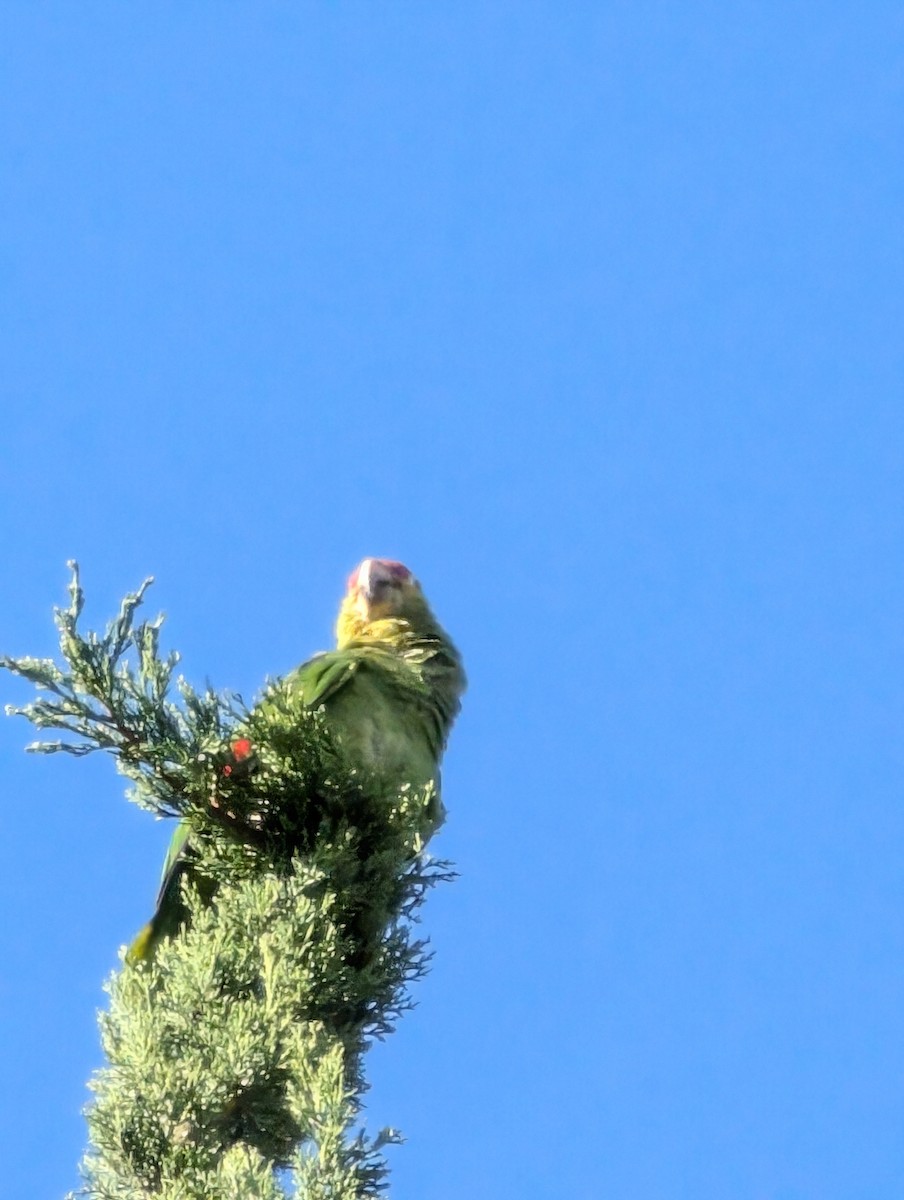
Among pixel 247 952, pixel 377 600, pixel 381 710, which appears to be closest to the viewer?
pixel 247 952

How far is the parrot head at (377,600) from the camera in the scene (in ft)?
19.6

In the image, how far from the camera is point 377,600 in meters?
6.04

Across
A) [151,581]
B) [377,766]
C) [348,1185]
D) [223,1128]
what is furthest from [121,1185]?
[377,766]

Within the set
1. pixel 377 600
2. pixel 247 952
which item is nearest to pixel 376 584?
pixel 377 600

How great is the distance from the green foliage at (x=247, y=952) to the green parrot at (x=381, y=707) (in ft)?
0.37

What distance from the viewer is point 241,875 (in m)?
3.54

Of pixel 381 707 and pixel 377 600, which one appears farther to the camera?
pixel 377 600

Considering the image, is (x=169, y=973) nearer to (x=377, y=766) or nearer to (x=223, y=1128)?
(x=223, y=1128)

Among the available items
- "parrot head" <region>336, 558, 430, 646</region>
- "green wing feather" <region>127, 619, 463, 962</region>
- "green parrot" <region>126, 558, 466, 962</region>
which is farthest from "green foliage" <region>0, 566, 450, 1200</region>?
"parrot head" <region>336, 558, 430, 646</region>

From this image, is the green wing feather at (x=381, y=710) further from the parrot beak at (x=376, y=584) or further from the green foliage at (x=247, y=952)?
the parrot beak at (x=376, y=584)

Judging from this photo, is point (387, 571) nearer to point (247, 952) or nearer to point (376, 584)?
→ point (376, 584)

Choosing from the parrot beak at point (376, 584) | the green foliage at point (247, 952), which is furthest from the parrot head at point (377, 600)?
the green foliage at point (247, 952)

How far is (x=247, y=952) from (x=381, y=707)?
1.56 meters

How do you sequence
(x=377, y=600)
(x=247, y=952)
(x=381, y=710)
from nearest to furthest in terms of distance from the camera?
(x=247, y=952)
(x=381, y=710)
(x=377, y=600)
